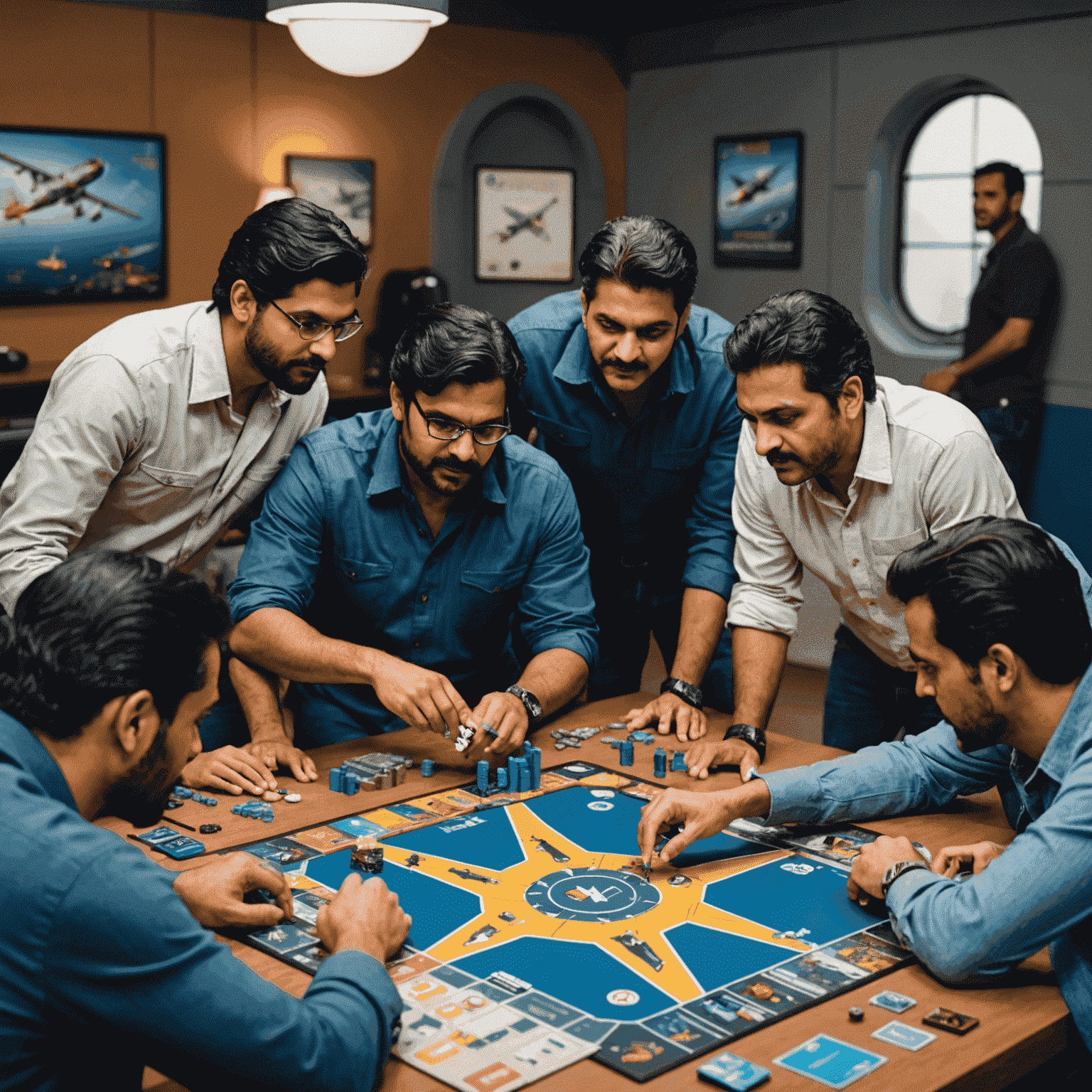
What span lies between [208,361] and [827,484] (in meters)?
1.44

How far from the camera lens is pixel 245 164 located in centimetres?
740

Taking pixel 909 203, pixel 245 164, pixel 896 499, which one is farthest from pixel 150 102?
pixel 896 499

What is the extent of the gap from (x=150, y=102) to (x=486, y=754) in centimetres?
546

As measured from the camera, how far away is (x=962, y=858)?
221 centimetres

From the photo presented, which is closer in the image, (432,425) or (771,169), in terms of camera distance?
(432,425)

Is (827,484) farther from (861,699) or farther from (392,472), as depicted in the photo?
(392,472)

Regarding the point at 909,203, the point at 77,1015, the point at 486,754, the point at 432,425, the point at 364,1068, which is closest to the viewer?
the point at 77,1015

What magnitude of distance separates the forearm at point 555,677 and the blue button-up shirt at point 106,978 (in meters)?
1.40

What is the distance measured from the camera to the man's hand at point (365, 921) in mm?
1840

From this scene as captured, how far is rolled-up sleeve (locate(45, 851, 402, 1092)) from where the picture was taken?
141 cm

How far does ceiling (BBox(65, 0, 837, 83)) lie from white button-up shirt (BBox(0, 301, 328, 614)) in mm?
5244

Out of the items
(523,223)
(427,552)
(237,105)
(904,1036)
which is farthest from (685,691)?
(523,223)

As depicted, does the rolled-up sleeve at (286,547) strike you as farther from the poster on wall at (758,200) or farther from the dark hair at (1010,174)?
the poster on wall at (758,200)

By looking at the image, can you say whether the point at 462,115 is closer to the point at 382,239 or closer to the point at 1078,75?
the point at 382,239
